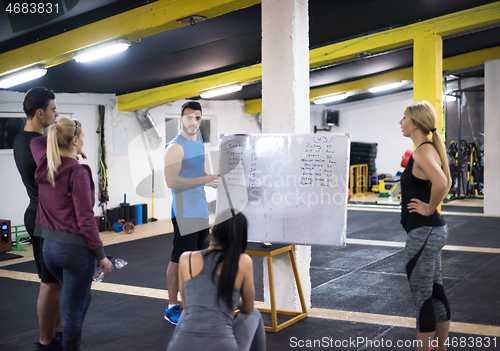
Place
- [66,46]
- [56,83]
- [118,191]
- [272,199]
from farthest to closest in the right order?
[118,191]
[56,83]
[66,46]
[272,199]

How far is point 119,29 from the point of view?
4672 mm

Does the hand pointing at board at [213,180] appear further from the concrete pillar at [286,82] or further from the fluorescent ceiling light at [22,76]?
the fluorescent ceiling light at [22,76]

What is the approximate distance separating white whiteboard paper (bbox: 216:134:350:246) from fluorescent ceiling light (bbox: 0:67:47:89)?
3.15m

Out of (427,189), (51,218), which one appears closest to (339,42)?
(427,189)

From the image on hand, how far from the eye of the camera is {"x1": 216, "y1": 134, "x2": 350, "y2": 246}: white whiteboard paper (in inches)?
130

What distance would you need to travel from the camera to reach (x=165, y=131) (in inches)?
377

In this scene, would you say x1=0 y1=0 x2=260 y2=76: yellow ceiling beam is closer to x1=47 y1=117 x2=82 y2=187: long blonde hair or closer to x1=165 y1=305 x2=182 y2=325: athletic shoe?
x1=47 y1=117 x2=82 y2=187: long blonde hair

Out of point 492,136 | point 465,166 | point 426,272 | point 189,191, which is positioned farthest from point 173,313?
point 465,166

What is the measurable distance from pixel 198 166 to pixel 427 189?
1597 millimetres

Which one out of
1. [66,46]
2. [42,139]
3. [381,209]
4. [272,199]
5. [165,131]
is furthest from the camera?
[381,209]

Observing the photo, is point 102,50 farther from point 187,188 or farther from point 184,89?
point 184,89

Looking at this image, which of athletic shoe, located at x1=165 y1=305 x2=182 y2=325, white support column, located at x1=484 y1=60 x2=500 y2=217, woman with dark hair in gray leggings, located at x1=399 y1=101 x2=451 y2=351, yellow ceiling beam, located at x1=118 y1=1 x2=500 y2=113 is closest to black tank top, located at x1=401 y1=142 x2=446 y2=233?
woman with dark hair in gray leggings, located at x1=399 y1=101 x2=451 y2=351

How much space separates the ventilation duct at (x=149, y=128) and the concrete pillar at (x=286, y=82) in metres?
5.44

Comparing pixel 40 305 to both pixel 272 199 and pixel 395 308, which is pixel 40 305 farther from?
pixel 395 308
